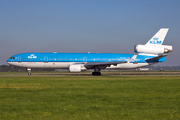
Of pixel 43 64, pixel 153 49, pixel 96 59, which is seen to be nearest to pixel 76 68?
pixel 96 59

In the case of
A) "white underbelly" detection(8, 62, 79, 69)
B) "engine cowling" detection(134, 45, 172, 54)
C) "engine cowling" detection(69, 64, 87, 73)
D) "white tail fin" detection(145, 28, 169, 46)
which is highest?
"white tail fin" detection(145, 28, 169, 46)

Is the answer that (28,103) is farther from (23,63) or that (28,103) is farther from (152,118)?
(23,63)

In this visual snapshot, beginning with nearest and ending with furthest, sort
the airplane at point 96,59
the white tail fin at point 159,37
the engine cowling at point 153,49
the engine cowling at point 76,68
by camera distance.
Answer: the engine cowling at point 76,68 < the airplane at point 96,59 < the engine cowling at point 153,49 < the white tail fin at point 159,37

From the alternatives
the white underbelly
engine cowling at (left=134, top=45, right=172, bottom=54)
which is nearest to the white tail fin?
engine cowling at (left=134, top=45, right=172, bottom=54)

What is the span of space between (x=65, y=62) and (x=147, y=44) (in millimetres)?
18568

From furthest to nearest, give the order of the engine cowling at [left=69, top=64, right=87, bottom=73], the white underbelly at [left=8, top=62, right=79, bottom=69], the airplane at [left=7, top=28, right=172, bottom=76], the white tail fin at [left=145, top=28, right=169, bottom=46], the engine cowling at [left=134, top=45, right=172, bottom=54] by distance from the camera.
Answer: the white tail fin at [left=145, top=28, right=169, bottom=46] < the engine cowling at [left=134, top=45, right=172, bottom=54] < the white underbelly at [left=8, top=62, right=79, bottom=69] < the airplane at [left=7, top=28, right=172, bottom=76] < the engine cowling at [left=69, top=64, right=87, bottom=73]

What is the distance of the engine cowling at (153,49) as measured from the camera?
4644cm

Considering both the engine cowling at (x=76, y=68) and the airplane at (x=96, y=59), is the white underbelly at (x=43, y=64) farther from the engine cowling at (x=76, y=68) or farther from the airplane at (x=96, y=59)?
the engine cowling at (x=76, y=68)

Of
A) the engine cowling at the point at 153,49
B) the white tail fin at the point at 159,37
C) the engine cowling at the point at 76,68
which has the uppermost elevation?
the white tail fin at the point at 159,37

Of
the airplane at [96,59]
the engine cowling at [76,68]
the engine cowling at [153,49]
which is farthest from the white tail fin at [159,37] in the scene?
the engine cowling at [76,68]

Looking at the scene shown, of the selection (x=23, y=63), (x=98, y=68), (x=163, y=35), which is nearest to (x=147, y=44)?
(x=163, y=35)

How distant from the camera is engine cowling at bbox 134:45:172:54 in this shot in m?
46.4

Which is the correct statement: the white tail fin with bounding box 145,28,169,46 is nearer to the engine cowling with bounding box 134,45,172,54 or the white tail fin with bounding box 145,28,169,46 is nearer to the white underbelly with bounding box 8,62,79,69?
the engine cowling with bounding box 134,45,172,54

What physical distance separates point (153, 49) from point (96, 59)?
12808 mm
